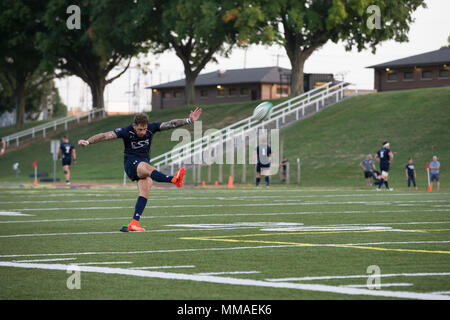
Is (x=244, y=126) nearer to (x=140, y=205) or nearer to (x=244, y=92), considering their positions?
(x=140, y=205)

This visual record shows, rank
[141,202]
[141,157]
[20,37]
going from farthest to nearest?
[20,37] → [141,157] → [141,202]

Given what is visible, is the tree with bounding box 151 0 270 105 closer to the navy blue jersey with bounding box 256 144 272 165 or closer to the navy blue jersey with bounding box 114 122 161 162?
the navy blue jersey with bounding box 256 144 272 165

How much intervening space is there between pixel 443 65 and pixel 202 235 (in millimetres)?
59555

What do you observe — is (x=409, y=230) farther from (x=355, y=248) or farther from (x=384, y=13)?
(x=384, y=13)

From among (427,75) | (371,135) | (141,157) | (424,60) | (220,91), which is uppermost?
(424,60)

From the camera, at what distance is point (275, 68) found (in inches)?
3543

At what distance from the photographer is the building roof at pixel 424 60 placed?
68.8m

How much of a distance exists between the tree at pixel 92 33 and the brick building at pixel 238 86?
62.8 ft

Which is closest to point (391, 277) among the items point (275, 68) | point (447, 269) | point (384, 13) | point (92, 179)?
point (447, 269)

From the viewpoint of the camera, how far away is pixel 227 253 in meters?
10.4

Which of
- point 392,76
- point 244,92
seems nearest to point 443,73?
point 392,76

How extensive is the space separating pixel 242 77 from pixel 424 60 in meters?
24.7

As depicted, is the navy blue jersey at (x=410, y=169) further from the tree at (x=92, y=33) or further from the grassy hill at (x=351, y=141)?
the tree at (x=92, y=33)

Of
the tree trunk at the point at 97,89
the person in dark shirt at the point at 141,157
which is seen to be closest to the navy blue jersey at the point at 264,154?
the person in dark shirt at the point at 141,157
